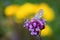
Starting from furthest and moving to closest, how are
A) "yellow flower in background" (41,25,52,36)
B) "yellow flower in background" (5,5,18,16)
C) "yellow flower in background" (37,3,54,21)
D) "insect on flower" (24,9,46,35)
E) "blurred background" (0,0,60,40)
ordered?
"yellow flower in background" (5,5,18,16) → "yellow flower in background" (37,3,54,21) → "blurred background" (0,0,60,40) → "yellow flower in background" (41,25,52,36) → "insect on flower" (24,9,46,35)

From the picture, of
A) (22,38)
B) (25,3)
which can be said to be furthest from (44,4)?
(22,38)

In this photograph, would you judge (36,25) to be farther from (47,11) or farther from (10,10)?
(10,10)

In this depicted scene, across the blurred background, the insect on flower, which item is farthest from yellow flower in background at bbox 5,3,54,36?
the insect on flower

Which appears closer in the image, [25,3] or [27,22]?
[27,22]

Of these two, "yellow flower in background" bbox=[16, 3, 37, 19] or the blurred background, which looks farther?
"yellow flower in background" bbox=[16, 3, 37, 19]

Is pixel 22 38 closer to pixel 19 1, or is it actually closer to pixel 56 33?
pixel 56 33

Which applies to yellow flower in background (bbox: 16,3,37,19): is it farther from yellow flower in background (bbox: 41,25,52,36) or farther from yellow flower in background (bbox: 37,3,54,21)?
yellow flower in background (bbox: 41,25,52,36)

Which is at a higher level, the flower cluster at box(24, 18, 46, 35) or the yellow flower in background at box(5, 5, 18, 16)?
the yellow flower in background at box(5, 5, 18, 16)

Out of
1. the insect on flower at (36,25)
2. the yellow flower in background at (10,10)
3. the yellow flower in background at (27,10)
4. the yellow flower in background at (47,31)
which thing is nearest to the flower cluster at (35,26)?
the insect on flower at (36,25)
